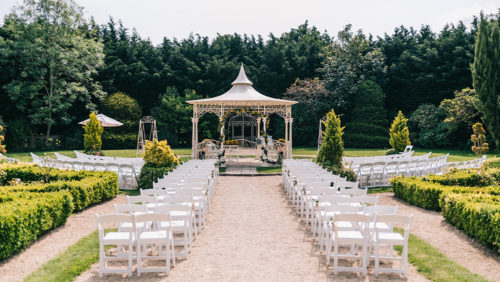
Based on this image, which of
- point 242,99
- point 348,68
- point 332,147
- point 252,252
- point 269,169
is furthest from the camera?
point 348,68

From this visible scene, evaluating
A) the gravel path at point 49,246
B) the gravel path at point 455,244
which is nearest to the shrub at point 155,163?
the gravel path at point 49,246

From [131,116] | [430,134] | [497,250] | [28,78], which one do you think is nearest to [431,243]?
[497,250]

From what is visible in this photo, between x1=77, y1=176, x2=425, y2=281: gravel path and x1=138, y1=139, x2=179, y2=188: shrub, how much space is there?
294 cm

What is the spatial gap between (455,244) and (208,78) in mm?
30013

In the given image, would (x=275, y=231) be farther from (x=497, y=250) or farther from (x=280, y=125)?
(x=280, y=125)

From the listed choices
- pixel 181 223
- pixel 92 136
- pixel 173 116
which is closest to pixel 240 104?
pixel 92 136

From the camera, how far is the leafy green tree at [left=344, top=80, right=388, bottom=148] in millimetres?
29370

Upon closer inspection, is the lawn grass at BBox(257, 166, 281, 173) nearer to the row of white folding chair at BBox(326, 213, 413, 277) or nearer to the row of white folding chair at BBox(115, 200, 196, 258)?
the row of white folding chair at BBox(115, 200, 196, 258)

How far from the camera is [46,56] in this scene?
27500mm

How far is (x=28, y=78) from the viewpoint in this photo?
2825 cm

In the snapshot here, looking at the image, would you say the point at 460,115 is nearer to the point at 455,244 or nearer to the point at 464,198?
the point at 464,198

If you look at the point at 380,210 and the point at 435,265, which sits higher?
the point at 380,210

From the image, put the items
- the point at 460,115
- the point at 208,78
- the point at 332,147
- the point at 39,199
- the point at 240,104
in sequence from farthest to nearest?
1. the point at 208,78
2. the point at 460,115
3. the point at 240,104
4. the point at 332,147
5. the point at 39,199

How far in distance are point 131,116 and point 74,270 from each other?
27.2 m
